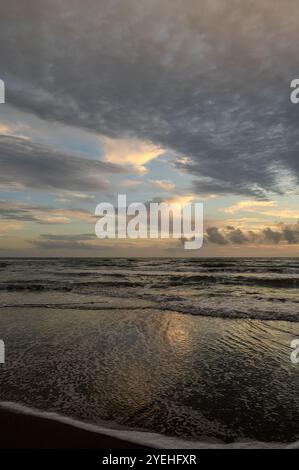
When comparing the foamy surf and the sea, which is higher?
the foamy surf

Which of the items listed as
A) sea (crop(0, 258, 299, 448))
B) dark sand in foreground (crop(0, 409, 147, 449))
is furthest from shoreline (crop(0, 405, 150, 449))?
sea (crop(0, 258, 299, 448))

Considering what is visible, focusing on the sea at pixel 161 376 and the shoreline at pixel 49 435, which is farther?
the sea at pixel 161 376

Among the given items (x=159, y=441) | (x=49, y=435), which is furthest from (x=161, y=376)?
(x=49, y=435)

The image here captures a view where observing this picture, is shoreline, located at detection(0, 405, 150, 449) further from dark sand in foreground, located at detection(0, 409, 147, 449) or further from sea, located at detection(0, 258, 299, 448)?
sea, located at detection(0, 258, 299, 448)

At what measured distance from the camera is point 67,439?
373cm

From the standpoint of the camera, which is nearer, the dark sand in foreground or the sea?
the dark sand in foreground

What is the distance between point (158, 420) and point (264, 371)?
2.67 m

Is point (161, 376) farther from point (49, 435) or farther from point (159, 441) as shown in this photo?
point (49, 435)

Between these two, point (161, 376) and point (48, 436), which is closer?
point (48, 436)

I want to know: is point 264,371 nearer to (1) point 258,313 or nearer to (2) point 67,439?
(2) point 67,439

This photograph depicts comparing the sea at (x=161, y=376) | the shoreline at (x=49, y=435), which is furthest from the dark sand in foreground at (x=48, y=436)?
the sea at (x=161, y=376)

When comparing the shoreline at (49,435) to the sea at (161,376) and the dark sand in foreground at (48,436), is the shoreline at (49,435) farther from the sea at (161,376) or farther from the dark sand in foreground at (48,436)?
the sea at (161,376)
